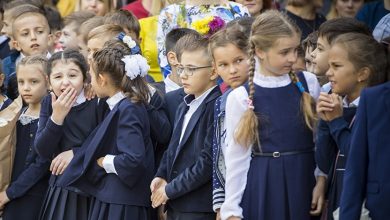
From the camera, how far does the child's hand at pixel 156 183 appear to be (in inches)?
239

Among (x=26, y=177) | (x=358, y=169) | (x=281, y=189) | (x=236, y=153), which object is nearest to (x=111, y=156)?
(x=26, y=177)

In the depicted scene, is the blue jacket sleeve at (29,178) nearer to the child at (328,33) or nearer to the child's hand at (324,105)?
the child at (328,33)

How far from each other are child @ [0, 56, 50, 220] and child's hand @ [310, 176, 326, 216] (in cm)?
225

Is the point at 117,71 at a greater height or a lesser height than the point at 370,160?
greater

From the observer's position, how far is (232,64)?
571 centimetres

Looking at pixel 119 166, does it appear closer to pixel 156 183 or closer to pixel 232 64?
pixel 156 183

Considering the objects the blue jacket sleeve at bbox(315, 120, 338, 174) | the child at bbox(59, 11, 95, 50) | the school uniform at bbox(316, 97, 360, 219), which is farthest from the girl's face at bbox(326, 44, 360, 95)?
the child at bbox(59, 11, 95, 50)

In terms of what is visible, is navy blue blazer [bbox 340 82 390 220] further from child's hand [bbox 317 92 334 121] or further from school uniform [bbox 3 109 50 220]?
school uniform [bbox 3 109 50 220]

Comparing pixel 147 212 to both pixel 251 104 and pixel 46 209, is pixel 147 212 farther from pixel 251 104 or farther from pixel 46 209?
pixel 251 104

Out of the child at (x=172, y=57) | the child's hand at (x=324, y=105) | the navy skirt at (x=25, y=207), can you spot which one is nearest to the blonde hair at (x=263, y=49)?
the child's hand at (x=324, y=105)

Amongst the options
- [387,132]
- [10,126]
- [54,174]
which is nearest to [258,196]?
[387,132]

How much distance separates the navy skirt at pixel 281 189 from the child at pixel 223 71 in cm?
29

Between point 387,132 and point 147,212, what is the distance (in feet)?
7.06

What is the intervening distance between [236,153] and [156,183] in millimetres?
860
